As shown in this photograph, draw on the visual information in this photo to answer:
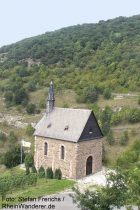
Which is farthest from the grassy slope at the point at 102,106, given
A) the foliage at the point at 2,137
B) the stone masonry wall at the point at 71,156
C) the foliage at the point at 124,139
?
the stone masonry wall at the point at 71,156

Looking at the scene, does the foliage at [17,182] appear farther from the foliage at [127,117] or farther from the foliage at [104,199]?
the foliage at [127,117]

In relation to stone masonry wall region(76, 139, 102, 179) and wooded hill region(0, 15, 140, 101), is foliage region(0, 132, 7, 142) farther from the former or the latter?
stone masonry wall region(76, 139, 102, 179)

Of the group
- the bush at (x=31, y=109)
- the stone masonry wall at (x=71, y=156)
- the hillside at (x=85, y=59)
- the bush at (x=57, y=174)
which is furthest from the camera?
the hillside at (x=85, y=59)

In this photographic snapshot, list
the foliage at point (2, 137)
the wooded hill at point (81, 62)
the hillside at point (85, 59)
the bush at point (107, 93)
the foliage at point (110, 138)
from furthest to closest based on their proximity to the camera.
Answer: the hillside at point (85, 59), the wooded hill at point (81, 62), the bush at point (107, 93), the foliage at point (2, 137), the foliage at point (110, 138)

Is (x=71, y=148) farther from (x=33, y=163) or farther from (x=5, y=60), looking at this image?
(x=5, y=60)

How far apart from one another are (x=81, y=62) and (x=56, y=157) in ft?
151

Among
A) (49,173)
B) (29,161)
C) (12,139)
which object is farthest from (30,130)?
(49,173)

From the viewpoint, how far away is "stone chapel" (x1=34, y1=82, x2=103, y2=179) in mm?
39094

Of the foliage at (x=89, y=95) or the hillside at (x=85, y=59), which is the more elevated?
the hillside at (x=85, y=59)

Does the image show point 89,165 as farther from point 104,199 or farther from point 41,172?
Result: point 104,199

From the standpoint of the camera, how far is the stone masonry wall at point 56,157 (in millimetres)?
39156

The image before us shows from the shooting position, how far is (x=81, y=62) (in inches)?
3339

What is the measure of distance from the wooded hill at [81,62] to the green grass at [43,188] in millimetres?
32549

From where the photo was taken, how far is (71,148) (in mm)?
39219
